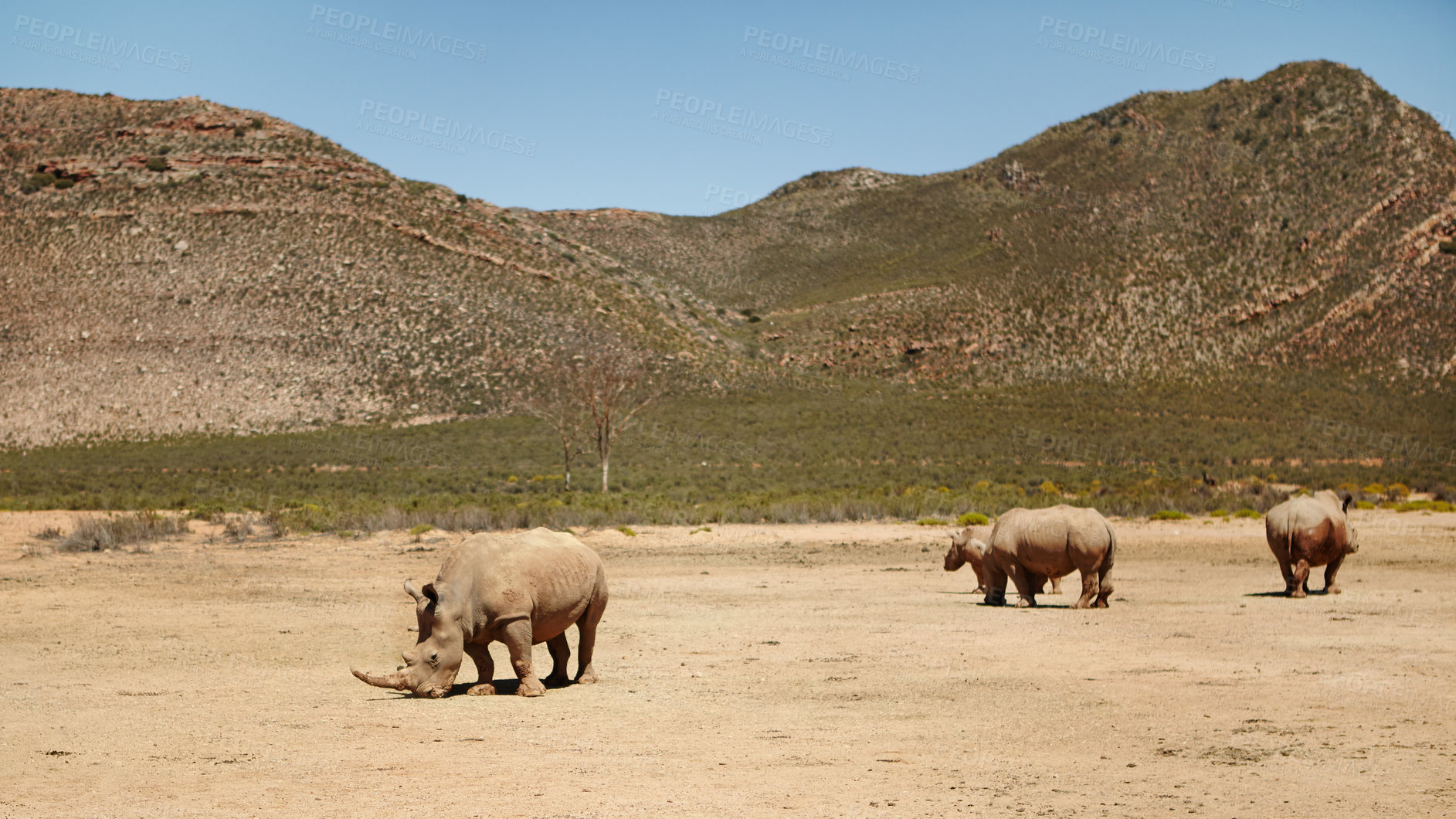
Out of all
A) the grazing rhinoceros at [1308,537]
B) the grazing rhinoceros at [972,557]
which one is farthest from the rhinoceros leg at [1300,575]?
the grazing rhinoceros at [972,557]

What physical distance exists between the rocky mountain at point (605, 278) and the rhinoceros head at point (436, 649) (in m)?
55.7

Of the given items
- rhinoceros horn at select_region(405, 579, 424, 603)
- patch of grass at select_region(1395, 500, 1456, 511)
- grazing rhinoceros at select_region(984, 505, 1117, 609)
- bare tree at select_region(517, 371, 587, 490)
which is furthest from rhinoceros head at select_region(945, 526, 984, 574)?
bare tree at select_region(517, 371, 587, 490)

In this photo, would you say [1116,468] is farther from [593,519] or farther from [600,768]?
[600,768]

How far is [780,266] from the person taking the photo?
105562mm

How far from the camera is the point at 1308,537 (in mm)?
16672

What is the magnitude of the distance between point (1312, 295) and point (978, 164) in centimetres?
4192

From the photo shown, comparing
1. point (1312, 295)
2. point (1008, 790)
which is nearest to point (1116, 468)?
point (1312, 295)

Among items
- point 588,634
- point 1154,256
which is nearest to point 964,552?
point 588,634

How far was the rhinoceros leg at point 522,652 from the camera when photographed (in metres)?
10.1

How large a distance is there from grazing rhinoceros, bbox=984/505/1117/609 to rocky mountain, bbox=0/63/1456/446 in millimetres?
51373

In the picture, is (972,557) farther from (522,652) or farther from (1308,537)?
(522,652)

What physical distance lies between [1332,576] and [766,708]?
1131cm

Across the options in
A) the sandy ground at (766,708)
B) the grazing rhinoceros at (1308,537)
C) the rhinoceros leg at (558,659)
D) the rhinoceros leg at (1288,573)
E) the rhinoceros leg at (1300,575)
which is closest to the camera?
the sandy ground at (766,708)

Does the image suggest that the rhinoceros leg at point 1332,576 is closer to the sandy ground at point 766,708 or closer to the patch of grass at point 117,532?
the sandy ground at point 766,708
